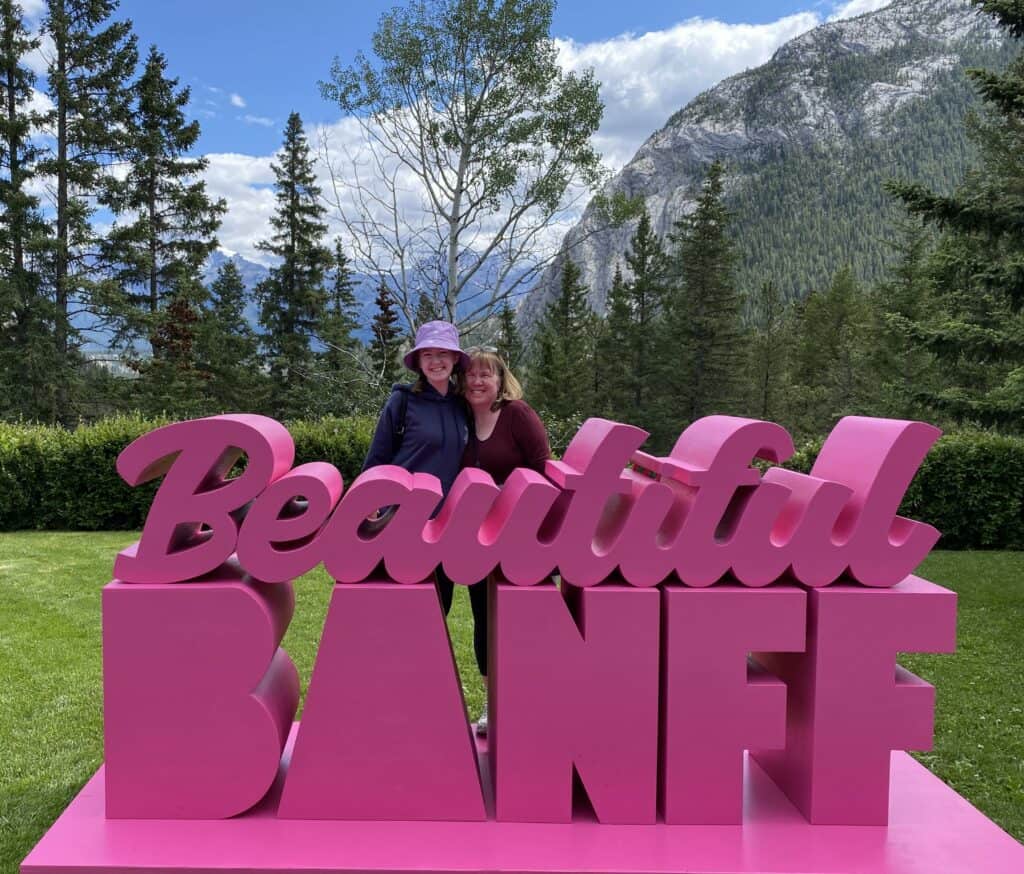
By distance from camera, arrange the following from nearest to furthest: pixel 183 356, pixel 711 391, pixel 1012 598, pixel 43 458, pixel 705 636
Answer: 1. pixel 705 636
2. pixel 1012 598
3. pixel 43 458
4. pixel 183 356
5. pixel 711 391

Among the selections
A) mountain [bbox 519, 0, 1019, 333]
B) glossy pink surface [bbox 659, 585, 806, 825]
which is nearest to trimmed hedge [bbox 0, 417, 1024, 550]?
glossy pink surface [bbox 659, 585, 806, 825]

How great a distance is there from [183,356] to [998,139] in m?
27.3

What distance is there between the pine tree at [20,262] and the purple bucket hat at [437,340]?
22.2 metres

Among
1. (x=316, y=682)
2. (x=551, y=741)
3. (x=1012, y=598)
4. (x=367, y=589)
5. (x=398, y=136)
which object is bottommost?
(x=1012, y=598)

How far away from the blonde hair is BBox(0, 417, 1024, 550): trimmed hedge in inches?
364

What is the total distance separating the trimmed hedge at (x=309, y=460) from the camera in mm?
11438

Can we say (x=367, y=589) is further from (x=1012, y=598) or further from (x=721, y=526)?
(x=1012, y=598)

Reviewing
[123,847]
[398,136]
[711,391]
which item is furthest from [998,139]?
[123,847]

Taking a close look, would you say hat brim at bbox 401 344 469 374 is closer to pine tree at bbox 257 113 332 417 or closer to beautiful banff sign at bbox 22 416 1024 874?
beautiful banff sign at bbox 22 416 1024 874

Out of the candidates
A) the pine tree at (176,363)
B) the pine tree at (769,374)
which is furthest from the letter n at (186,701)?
the pine tree at (769,374)

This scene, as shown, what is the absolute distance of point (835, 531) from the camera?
2.87m

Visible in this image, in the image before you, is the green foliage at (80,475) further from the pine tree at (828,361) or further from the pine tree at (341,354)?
the pine tree at (828,361)

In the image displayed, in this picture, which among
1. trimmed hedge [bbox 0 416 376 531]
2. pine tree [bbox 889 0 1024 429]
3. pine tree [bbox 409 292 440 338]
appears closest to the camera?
pine tree [bbox 889 0 1024 429]

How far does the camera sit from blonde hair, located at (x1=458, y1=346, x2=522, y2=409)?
3451 mm
